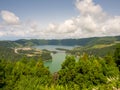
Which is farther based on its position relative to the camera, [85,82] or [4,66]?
[4,66]

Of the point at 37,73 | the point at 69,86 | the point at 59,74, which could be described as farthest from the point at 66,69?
the point at 37,73

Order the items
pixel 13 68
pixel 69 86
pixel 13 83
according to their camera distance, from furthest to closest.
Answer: pixel 13 68 < pixel 13 83 < pixel 69 86

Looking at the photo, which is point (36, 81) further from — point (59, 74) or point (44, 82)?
point (59, 74)

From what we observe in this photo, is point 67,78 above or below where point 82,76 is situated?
below

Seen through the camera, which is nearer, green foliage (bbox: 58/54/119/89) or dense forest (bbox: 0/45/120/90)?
dense forest (bbox: 0/45/120/90)

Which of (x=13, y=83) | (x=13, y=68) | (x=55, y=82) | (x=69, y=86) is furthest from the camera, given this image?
(x=13, y=68)

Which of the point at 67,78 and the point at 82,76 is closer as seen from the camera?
the point at 82,76

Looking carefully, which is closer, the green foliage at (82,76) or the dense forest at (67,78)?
the dense forest at (67,78)

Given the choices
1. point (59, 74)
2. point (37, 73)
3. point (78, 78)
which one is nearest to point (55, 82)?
point (59, 74)

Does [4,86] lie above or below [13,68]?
below
